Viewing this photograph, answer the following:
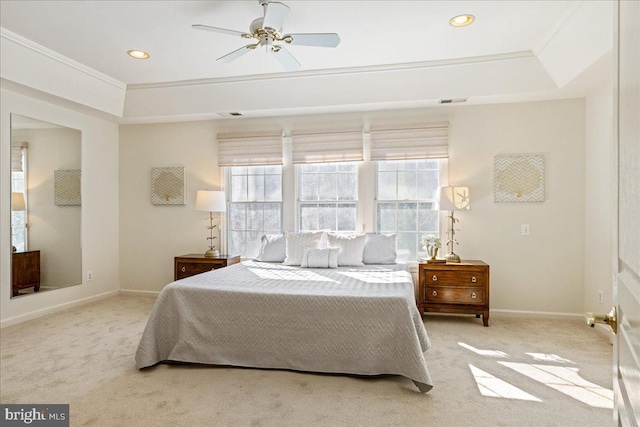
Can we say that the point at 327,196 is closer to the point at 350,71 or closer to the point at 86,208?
the point at 350,71

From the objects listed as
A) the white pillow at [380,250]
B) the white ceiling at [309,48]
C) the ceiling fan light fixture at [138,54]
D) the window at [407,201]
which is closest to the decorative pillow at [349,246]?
the white pillow at [380,250]

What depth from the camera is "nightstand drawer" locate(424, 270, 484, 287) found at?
3.96 metres

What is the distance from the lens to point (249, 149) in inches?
195

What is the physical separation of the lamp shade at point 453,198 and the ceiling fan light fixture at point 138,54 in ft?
10.9

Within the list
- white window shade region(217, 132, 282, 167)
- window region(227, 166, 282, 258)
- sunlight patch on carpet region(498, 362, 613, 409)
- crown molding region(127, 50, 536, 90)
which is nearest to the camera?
sunlight patch on carpet region(498, 362, 613, 409)

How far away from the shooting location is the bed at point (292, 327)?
2.58 meters

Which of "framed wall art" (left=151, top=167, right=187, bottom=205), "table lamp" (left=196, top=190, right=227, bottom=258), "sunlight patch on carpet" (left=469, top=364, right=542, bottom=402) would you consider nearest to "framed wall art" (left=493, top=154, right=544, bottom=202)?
"sunlight patch on carpet" (left=469, top=364, right=542, bottom=402)

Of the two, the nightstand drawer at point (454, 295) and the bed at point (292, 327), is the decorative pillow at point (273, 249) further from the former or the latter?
the nightstand drawer at point (454, 295)

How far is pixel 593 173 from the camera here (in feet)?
12.8

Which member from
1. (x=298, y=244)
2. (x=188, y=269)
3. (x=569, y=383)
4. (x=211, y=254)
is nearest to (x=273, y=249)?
(x=298, y=244)

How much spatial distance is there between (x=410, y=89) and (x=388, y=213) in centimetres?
148

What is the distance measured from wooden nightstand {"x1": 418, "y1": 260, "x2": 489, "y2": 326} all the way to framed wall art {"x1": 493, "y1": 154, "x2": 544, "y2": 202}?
897 millimetres

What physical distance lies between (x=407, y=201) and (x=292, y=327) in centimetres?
251

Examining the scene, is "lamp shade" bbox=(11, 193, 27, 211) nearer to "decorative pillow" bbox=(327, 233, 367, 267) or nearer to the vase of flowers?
"decorative pillow" bbox=(327, 233, 367, 267)
